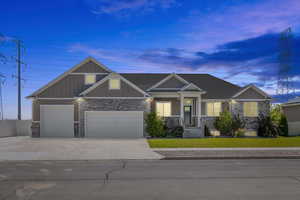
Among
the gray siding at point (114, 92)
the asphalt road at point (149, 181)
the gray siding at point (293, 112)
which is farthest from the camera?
the gray siding at point (293, 112)

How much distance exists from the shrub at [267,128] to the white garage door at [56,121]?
56.9 feet

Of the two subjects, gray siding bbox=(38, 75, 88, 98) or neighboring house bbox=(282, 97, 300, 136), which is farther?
neighboring house bbox=(282, 97, 300, 136)

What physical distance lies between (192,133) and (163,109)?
3.59m

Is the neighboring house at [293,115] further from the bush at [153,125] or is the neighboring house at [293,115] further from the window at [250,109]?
the bush at [153,125]

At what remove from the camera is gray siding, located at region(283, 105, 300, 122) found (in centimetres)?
2783

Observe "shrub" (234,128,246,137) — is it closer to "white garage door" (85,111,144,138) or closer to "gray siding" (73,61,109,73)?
"white garage door" (85,111,144,138)

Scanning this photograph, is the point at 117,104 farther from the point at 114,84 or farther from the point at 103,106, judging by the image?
the point at 114,84

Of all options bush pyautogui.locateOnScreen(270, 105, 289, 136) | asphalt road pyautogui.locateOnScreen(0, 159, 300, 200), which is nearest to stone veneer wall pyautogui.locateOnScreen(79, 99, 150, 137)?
asphalt road pyautogui.locateOnScreen(0, 159, 300, 200)

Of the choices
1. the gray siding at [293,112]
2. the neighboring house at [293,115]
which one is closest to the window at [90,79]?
the neighboring house at [293,115]

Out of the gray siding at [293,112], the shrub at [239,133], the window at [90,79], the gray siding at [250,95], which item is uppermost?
the window at [90,79]

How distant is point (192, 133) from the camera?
22.8m

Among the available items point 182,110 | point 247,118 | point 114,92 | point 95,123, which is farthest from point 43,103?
point 247,118

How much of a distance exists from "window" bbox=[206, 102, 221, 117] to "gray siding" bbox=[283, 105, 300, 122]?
10009 mm

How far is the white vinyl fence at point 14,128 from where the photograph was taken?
2403 cm
